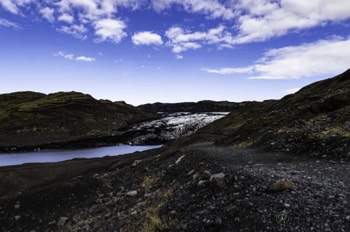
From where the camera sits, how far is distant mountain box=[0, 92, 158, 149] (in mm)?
91875

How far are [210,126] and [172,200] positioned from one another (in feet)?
153

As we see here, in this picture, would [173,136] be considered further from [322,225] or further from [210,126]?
[322,225]

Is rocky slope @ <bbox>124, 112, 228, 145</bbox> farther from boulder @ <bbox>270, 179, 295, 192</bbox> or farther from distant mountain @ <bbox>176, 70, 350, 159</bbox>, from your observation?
boulder @ <bbox>270, 179, 295, 192</bbox>

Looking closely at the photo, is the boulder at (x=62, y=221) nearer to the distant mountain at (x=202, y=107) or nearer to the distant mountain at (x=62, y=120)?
the distant mountain at (x=62, y=120)

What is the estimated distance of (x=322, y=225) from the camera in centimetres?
1148

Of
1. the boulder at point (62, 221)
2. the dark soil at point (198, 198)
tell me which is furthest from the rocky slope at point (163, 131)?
the boulder at point (62, 221)

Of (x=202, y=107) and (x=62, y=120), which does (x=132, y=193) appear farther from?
(x=202, y=107)

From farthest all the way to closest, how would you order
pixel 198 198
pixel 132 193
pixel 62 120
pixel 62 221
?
pixel 62 120 < pixel 132 193 < pixel 62 221 < pixel 198 198

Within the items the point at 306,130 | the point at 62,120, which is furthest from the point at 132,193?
the point at 62,120

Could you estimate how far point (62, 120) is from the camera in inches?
4077

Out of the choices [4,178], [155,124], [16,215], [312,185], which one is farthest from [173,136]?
[312,185]

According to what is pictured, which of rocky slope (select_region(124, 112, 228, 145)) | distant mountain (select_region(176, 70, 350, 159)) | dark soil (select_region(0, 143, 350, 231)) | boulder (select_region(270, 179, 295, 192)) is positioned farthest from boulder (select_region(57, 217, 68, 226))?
rocky slope (select_region(124, 112, 228, 145))

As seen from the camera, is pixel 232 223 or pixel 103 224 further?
pixel 103 224

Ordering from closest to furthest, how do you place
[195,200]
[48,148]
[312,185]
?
1. [312,185]
2. [195,200]
3. [48,148]
